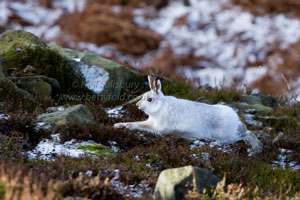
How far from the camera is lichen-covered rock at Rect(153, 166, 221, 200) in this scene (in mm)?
3795

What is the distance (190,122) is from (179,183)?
2.80 meters

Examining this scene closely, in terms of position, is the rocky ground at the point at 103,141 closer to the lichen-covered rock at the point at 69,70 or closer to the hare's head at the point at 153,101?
the lichen-covered rock at the point at 69,70

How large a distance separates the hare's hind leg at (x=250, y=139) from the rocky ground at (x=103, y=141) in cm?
13

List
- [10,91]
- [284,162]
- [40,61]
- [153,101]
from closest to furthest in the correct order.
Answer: [284,162]
[153,101]
[10,91]
[40,61]

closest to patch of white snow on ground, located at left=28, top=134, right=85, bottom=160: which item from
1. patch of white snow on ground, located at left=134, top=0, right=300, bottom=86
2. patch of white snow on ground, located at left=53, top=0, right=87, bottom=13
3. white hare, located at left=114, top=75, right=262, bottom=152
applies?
white hare, located at left=114, top=75, right=262, bottom=152

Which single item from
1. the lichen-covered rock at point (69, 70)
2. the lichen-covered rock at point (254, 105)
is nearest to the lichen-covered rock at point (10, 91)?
the lichen-covered rock at point (69, 70)

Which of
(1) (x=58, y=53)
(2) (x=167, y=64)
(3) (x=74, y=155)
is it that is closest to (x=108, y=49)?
(2) (x=167, y=64)

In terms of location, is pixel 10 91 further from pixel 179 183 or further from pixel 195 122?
pixel 179 183

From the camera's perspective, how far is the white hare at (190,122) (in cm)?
659

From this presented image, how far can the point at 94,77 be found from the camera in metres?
8.91

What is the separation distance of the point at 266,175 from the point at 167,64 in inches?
326

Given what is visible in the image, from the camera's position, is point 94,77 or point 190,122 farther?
point 94,77

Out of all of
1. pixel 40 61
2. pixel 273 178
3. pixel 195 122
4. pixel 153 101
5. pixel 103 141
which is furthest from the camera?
pixel 40 61

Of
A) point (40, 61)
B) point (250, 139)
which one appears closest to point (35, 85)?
point (40, 61)
